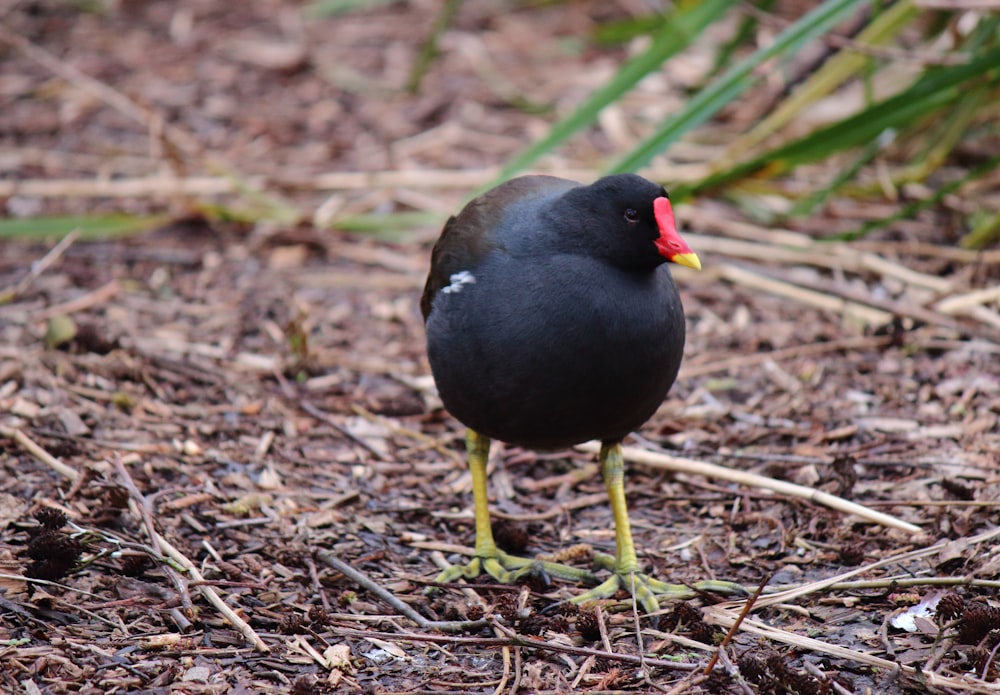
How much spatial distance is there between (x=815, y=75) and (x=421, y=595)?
13.6ft

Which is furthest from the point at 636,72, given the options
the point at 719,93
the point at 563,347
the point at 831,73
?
the point at 563,347

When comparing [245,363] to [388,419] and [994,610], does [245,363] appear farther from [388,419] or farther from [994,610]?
[994,610]

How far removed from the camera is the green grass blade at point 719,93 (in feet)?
17.3

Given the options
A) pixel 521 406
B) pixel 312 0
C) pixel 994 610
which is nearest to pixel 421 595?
pixel 521 406

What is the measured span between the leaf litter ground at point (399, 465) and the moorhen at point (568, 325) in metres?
0.44

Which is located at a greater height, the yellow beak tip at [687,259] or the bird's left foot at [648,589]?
the yellow beak tip at [687,259]

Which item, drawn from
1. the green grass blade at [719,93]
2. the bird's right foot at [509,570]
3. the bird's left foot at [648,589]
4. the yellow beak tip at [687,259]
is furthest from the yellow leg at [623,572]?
the green grass blade at [719,93]

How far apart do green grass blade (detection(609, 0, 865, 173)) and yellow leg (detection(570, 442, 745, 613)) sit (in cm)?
163

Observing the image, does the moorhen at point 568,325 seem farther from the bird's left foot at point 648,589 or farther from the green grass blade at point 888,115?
the green grass blade at point 888,115

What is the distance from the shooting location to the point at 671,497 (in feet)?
15.6

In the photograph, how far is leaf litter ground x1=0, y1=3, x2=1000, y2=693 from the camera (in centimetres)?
351

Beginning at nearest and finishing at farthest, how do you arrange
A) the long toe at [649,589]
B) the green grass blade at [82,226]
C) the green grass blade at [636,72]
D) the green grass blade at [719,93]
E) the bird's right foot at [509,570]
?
the long toe at [649,589]
the bird's right foot at [509,570]
the green grass blade at [719,93]
the green grass blade at [636,72]
the green grass blade at [82,226]

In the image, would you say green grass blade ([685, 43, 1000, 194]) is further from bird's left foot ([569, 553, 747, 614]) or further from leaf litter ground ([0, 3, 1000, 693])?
bird's left foot ([569, 553, 747, 614])

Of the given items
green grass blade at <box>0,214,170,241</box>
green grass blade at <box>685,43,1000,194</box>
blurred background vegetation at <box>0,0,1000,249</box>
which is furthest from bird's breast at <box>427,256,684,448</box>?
green grass blade at <box>0,214,170,241</box>
